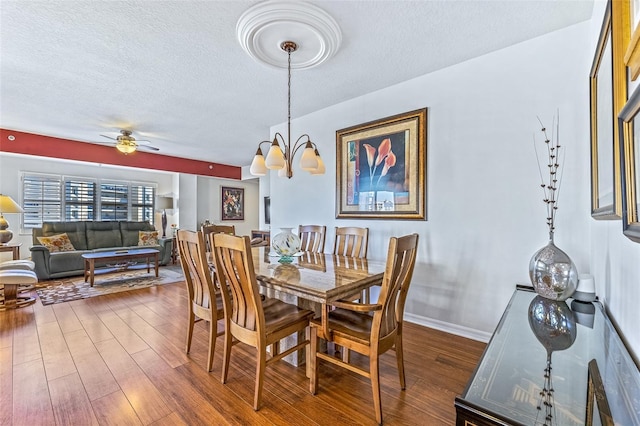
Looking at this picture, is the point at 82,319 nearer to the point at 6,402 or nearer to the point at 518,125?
the point at 6,402

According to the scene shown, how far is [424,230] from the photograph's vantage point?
2.82 meters

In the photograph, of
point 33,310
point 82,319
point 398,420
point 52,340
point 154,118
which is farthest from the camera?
point 154,118

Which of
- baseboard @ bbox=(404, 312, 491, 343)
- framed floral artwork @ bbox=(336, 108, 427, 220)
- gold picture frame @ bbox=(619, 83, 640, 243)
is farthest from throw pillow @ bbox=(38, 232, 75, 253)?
gold picture frame @ bbox=(619, 83, 640, 243)

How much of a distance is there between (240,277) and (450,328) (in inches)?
83.5

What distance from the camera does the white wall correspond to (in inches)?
82.3

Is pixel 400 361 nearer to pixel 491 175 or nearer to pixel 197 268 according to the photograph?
pixel 197 268

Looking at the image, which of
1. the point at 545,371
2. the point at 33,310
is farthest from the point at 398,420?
the point at 33,310

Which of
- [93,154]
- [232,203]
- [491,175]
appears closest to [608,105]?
[491,175]

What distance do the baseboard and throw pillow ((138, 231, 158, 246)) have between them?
221 inches

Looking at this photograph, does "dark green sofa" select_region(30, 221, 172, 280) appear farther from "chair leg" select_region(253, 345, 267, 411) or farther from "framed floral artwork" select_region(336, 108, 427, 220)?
"chair leg" select_region(253, 345, 267, 411)

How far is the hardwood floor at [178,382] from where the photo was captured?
5.17ft

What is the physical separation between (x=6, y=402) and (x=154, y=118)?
141 inches

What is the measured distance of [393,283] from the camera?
61.6 inches

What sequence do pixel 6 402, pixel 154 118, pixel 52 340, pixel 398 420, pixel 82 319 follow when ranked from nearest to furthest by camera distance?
pixel 398 420
pixel 6 402
pixel 52 340
pixel 82 319
pixel 154 118
